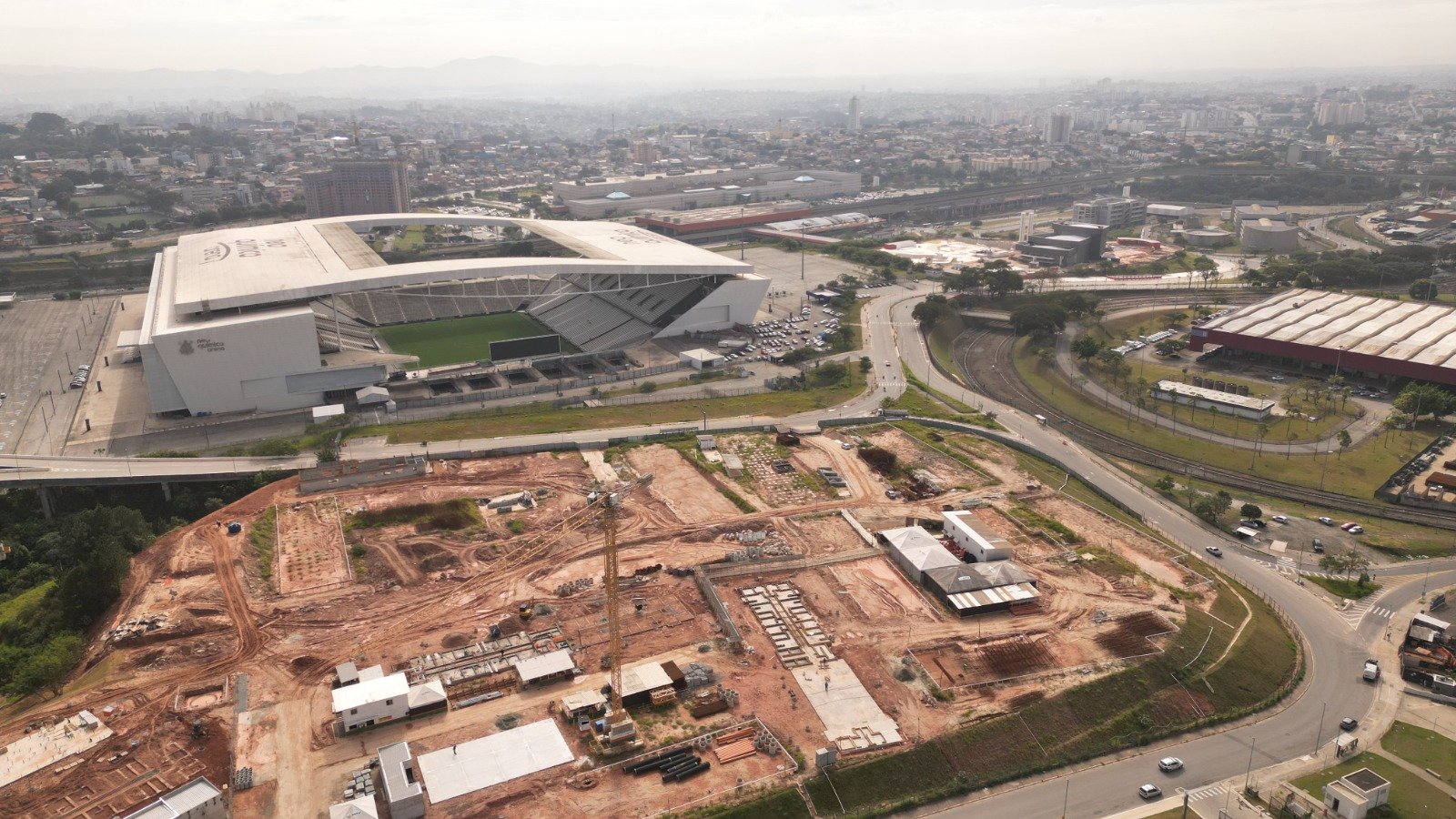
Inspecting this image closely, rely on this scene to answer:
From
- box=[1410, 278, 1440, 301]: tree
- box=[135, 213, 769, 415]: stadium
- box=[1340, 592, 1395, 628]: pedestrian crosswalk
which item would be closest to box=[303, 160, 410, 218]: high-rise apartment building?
box=[135, 213, 769, 415]: stadium

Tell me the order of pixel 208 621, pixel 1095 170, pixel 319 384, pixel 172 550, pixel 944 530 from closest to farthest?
pixel 208 621
pixel 172 550
pixel 944 530
pixel 319 384
pixel 1095 170

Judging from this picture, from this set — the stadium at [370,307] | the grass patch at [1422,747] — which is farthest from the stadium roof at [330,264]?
the grass patch at [1422,747]

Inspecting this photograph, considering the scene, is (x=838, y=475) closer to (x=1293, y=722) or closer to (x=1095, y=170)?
(x=1293, y=722)

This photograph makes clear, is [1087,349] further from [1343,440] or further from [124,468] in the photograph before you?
[124,468]

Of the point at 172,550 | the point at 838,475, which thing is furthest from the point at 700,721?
the point at 172,550

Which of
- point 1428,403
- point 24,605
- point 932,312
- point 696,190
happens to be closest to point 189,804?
point 24,605

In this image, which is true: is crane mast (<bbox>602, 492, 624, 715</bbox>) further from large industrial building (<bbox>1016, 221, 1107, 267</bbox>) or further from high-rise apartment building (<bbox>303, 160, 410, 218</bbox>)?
high-rise apartment building (<bbox>303, 160, 410, 218</bbox>)
